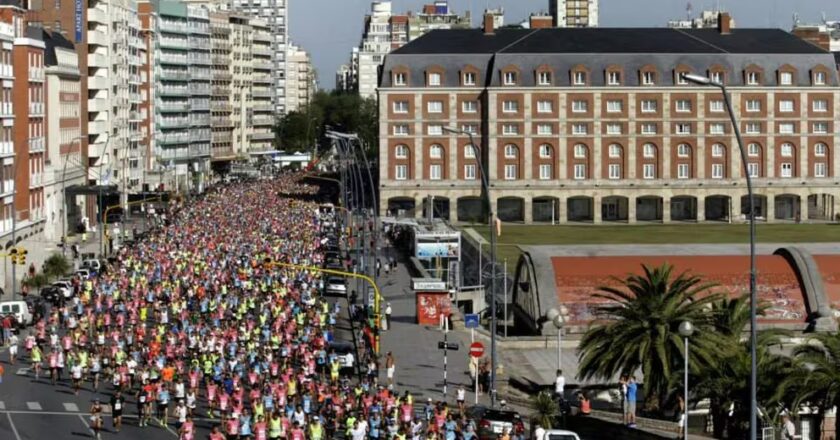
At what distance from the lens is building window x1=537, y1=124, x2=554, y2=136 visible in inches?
5162

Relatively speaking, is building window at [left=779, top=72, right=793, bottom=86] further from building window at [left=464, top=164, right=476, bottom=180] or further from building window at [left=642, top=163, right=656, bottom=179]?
building window at [left=464, top=164, right=476, bottom=180]

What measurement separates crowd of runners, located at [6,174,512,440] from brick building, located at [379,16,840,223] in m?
37.1

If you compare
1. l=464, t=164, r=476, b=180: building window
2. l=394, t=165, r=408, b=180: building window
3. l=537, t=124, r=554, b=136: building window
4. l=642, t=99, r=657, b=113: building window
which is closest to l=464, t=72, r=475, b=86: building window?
l=537, t=124, r=554, b=136: building window

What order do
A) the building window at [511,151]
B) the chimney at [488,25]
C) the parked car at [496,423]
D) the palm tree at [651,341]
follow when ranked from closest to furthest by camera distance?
→ the parked car at [496,423] → the palm tree at [651,341] → the building window at [511,151] → the chimney at [488,25]

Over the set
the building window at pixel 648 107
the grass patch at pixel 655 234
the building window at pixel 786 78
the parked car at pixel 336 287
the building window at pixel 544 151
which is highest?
the building window at pixel 786 78

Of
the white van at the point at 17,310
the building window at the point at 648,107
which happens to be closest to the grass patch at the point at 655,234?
the building window at the point at 648,107

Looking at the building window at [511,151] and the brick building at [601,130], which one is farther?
the building window at [511,151]

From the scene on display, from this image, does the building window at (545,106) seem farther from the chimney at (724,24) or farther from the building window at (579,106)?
the chimney at (724,24)

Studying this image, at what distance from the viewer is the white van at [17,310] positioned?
65375 millimetres

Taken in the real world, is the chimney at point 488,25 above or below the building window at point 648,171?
above

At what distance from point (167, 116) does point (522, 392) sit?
141474 mm

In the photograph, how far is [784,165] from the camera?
13238cm

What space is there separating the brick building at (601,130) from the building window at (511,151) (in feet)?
0.33

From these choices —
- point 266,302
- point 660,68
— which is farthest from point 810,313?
point 660,68
